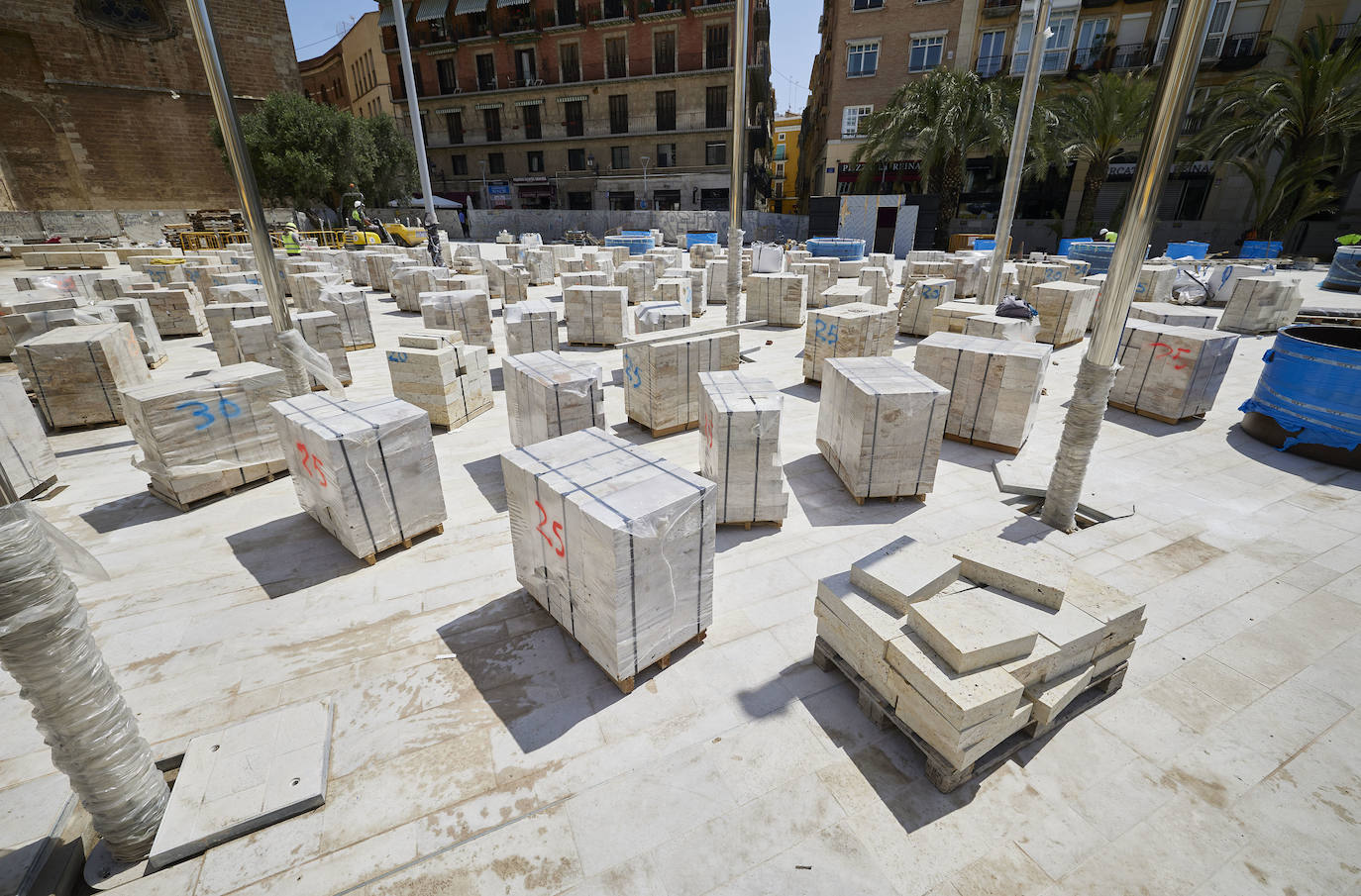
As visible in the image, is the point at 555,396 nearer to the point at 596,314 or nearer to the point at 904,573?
the point at 904,573

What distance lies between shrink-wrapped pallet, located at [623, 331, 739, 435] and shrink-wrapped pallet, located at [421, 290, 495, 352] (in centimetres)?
501

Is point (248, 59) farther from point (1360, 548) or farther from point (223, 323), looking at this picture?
point (1360, 548)

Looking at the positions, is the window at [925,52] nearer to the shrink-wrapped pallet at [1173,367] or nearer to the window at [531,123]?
the window at [531,123]

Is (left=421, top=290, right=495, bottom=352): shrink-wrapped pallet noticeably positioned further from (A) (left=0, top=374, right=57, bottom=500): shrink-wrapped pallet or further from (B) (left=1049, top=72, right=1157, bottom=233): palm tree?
(B) (left=1049, top=72, right=1157, bottom=233): palm tree

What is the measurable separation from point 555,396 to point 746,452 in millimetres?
2342

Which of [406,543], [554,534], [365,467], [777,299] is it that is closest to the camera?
[554,534]

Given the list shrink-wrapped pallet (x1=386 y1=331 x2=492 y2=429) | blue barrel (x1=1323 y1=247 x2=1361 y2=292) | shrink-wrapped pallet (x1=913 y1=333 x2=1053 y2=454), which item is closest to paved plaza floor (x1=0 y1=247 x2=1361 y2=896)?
shrink-wrapped pallet (x1=913 y1=333 x2=1053 y2=454)

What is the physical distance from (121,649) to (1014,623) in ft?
21.4

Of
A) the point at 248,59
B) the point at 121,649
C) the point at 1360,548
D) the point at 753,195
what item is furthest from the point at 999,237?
the point at 248,59

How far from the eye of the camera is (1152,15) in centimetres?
3253

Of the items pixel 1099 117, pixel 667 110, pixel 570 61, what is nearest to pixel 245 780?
pixel 1099 117

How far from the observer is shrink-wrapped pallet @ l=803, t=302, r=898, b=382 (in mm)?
9812

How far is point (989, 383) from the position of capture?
7742 millimetres

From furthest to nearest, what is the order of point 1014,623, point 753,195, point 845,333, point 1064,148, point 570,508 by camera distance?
point 753,195 < point 1064,148 < point 845,333 < point 570,508 < point 1014,623
